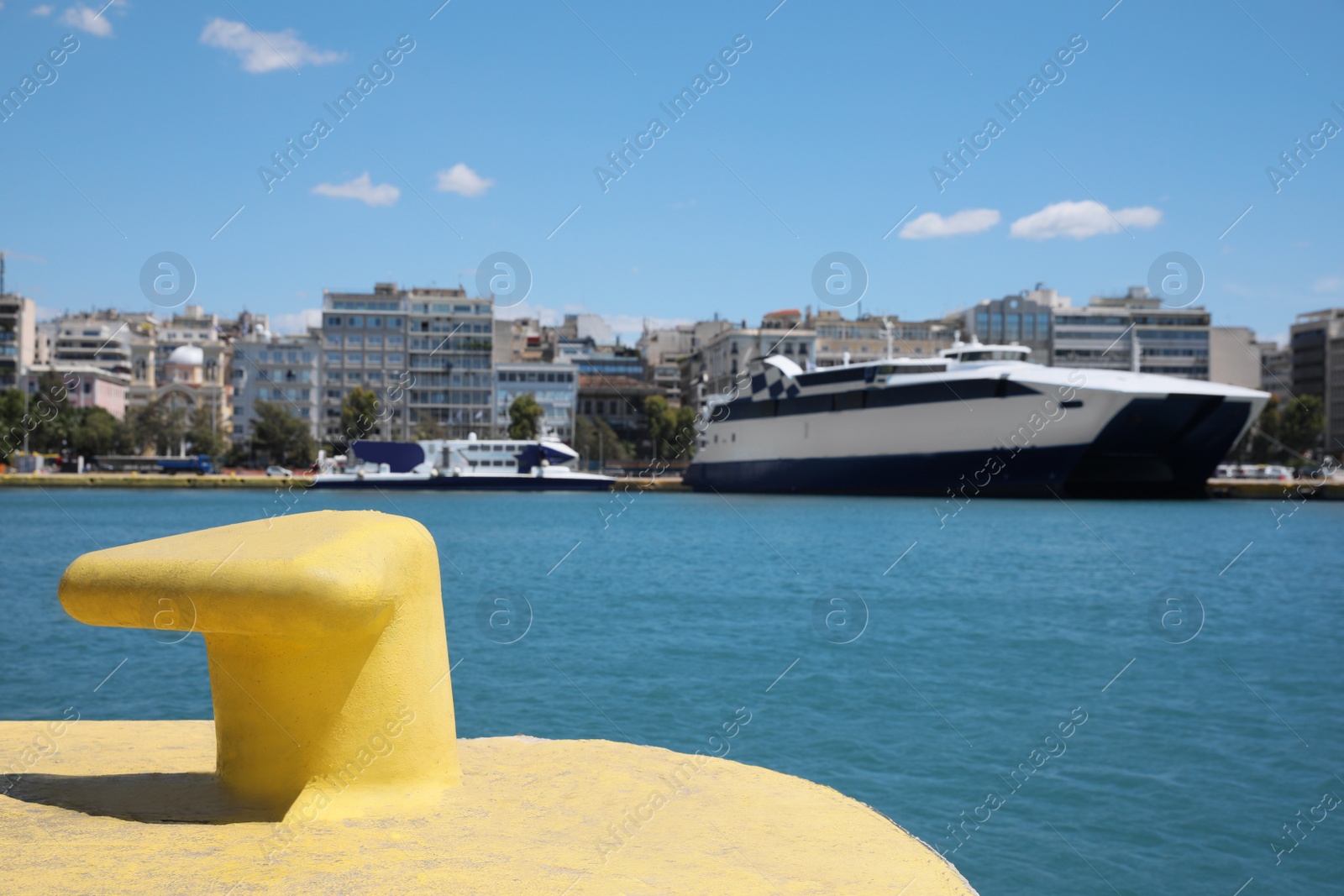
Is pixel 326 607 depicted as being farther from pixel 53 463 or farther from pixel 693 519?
pixel 53 463

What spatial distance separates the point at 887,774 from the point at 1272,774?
3.16m

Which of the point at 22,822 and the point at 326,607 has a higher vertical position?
the point at 326,607

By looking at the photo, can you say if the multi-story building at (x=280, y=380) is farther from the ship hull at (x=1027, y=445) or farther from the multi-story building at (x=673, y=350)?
the ship hull at (x=1027, y=445)

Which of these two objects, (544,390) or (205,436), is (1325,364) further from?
(205,436)

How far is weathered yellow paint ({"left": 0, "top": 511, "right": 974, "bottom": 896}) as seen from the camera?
9.25ft

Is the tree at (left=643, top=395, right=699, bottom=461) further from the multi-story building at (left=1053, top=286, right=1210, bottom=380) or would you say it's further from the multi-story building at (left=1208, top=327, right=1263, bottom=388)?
the multi-story building at (left=1208, top=327, right=1263, bottom=388)

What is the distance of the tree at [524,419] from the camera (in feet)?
297

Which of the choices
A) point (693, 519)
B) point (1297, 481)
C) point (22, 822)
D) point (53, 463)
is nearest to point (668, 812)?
point (22, 822)

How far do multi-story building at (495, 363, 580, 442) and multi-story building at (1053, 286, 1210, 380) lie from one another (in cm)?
5101

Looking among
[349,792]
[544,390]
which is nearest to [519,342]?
[544,390]

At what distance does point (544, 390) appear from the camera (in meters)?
99.9

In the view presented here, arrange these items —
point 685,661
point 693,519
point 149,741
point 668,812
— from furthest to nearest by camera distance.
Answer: point 693,519, point 685,661, point 149,741, point 668,812

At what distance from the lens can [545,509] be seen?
5319cm

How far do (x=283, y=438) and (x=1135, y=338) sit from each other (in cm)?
8167
